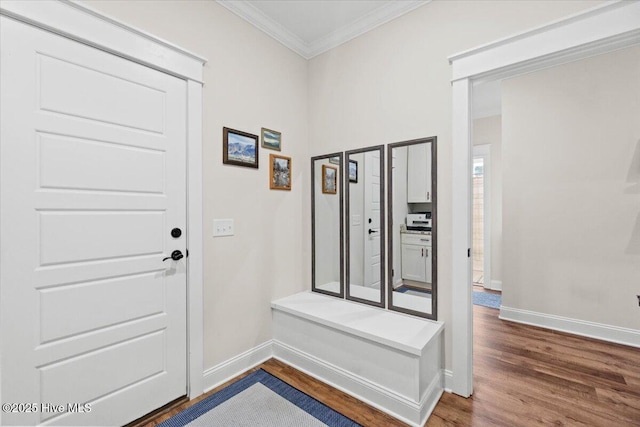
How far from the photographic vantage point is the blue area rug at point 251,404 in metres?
1.67

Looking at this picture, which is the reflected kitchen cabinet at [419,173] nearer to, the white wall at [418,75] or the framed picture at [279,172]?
the white wall at [418,75]

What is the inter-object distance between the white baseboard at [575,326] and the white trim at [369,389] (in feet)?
6.14

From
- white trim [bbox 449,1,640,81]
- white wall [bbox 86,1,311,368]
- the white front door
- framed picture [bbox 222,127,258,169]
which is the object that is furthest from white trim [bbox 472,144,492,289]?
the white front door

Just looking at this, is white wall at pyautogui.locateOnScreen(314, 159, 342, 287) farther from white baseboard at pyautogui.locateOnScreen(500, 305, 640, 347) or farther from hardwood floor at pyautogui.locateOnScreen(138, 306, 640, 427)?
white baseboard at pyautogui.locateOnScreen(500, 305, 640, 347)

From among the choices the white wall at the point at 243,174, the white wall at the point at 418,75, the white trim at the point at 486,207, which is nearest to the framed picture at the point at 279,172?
the white wall at the point at 243,174

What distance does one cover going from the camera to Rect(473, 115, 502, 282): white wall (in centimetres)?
423

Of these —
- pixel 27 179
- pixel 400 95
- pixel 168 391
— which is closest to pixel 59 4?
pixel 27 179

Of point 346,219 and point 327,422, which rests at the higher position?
point 346,219

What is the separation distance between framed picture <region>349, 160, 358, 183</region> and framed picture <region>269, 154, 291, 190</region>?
1.83ft

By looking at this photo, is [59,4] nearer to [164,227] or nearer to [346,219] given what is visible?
[164,227]

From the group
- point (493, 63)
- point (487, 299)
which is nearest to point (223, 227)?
point (493, 63)

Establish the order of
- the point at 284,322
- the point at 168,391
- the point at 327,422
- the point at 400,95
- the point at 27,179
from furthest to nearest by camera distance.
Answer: the point at 284,322
the point at 400,95
the point at 168,391
the point at 327,422
the point at 27,179

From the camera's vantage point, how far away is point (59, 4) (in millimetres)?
1385

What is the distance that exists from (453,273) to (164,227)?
1.91m
